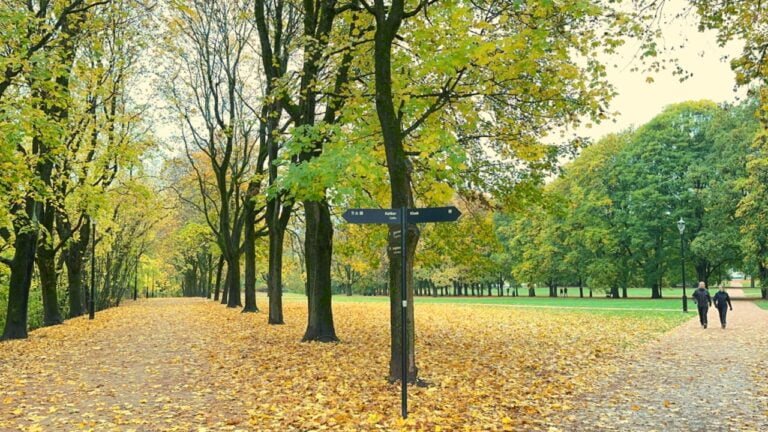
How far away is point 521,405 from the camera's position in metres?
7.82

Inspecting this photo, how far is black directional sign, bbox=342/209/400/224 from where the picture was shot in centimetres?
749

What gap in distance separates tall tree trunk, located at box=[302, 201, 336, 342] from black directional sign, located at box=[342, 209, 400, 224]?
23.2 ft

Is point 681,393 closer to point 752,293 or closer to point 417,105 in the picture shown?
point 417,105

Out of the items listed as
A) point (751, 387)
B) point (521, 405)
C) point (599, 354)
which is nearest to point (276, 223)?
point (599, 354)

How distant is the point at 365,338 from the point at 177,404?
854cm

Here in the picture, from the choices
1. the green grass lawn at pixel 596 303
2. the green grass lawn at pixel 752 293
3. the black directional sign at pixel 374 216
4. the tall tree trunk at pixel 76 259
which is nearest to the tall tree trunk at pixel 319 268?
the black directional sign at pixel 374 216

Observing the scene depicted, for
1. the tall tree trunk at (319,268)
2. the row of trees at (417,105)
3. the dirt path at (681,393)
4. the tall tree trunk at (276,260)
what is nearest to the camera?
the dirt path at (681,393)

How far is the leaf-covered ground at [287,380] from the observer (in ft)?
Result: 23.7

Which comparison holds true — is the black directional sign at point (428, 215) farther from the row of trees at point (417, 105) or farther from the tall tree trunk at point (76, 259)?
the tall tree trunk at point (76, 259)

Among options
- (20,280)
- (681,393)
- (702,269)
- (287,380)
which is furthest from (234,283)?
(702,269)

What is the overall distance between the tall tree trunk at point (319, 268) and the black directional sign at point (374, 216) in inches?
279

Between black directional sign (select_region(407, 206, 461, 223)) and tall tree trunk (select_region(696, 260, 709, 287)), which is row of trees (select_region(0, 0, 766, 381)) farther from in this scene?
tall tree trunk (select_region(696, 260, 709, 287))

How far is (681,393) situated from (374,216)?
5.47 metres

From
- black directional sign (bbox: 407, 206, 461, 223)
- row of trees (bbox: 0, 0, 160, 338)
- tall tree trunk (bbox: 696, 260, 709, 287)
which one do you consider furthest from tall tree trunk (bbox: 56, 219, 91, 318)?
tall tree trunk (bbox: 696, 260, 709, 287)
